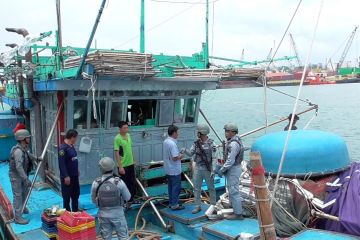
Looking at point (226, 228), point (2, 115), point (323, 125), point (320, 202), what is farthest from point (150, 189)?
point (323, 125)

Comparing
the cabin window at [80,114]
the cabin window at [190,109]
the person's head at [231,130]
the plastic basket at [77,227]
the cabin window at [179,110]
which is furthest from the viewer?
the cabin window at [190,109]

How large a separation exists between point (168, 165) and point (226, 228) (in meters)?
1.91

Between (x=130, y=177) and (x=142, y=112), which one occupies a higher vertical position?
(x=142, y=112)

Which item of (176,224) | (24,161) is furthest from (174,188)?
(24,161)

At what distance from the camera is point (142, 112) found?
391 inches

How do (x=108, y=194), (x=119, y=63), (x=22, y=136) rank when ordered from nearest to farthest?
1. (x=108, y=194)
2. (x=119, y=63)
3. (x=22, y=136)

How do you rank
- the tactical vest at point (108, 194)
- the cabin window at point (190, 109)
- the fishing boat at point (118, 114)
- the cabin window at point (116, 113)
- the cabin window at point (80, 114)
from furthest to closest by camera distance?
1. the cabin window at point (190, 109)
2. the cabin window at point (116, 113)
3. the cabin window at point (80, 114)
4. the fishing boat at point (118, 114)
5. the tactical vest at point (108, 194)

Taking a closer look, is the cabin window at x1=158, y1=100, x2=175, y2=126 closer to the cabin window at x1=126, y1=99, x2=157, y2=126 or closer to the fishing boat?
the fishing boat

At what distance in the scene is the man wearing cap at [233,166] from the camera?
7434 millimetres

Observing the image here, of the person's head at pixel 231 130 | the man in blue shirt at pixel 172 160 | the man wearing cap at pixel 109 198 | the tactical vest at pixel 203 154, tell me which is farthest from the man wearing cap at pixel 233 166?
the man wearing cap at pixel 109 198

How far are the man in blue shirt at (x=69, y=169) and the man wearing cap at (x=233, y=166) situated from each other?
2924 mm

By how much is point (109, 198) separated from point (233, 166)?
105 inches

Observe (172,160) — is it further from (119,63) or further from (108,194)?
(108,194)

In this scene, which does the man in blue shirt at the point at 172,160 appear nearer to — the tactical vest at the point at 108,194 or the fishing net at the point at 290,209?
the fishing net at the point at 290,209
